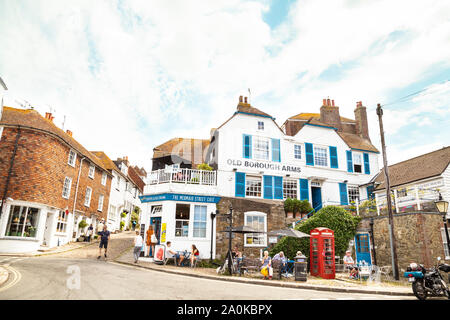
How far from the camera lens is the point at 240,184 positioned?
19672mm

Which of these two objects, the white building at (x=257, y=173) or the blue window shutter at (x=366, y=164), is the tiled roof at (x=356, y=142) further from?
the blue window shutter at (x=366, y=164)

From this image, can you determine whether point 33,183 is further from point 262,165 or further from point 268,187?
point 268,187

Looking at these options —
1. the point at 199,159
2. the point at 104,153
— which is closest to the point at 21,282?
the point at 199,159

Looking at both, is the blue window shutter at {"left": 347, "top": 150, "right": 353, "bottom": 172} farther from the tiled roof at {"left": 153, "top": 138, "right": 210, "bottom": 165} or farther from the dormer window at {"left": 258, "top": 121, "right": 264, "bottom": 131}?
the tiled roof at {"left": 153, "top": 138, "right": 210, "bottom": 165}

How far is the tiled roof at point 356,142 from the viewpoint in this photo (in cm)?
2381

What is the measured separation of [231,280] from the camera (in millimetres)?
12086

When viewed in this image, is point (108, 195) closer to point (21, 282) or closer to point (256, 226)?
point (256, 226)

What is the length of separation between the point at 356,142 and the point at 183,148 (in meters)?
14.9

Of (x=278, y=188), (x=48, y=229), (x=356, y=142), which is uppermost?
(x=356, y=142)

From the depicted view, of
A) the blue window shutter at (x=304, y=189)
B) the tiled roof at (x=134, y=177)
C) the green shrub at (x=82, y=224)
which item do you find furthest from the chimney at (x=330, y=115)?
the tiled roof at (x=134, y=177)

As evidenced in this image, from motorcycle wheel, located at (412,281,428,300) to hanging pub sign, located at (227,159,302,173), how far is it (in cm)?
1207

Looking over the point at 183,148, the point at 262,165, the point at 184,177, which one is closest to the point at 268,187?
the point at 262,165

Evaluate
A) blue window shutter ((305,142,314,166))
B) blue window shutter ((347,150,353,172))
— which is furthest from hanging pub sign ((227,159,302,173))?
blue window shutter ((347,150,353,172))
